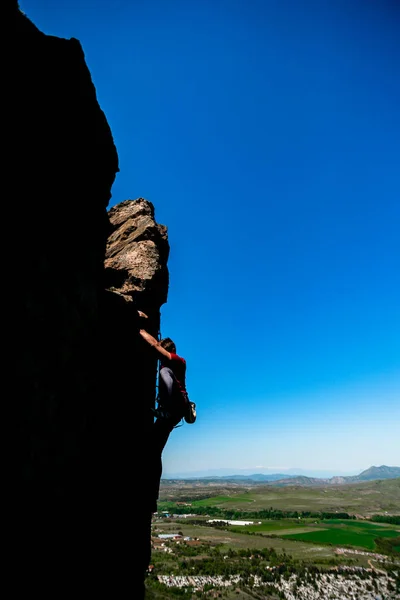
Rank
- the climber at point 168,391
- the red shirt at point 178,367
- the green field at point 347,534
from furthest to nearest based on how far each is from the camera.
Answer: the green field at point 347,534, the red shirt at point 178,367, the climber at point 168,391

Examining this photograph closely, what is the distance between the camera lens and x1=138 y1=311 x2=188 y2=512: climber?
25.2ft

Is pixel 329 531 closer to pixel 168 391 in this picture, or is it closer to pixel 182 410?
pixel 182 410

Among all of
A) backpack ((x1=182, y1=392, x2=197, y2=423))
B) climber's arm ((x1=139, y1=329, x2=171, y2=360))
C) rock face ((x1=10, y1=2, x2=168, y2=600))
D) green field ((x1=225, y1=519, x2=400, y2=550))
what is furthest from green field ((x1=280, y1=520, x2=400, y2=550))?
climber's arm ((x1=139, y1=329, x2=171, y2=360))

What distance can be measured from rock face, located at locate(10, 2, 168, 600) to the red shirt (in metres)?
0.93

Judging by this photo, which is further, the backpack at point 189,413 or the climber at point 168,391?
the backpack at point 189,413

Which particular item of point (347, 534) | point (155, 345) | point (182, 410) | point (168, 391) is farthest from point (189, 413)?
point (347, 534)

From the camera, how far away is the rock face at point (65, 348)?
4.26m

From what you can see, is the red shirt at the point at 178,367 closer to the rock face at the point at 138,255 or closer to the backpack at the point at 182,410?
the backpack at the point at 182,410

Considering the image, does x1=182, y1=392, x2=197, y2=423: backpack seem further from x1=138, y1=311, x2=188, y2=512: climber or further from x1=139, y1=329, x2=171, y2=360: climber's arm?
x1=139, y1=329, x2=171, y2=360: climber's arm

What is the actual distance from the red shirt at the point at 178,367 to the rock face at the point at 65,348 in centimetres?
93

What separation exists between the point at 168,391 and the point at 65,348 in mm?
3050

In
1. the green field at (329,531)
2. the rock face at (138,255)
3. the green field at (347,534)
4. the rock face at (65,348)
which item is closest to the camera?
the rock face at (65,348)

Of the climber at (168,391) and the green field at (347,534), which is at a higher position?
the climber at (168,391)

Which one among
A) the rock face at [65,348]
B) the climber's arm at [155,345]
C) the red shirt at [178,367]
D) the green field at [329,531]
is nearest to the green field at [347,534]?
the green field at [329,531]
